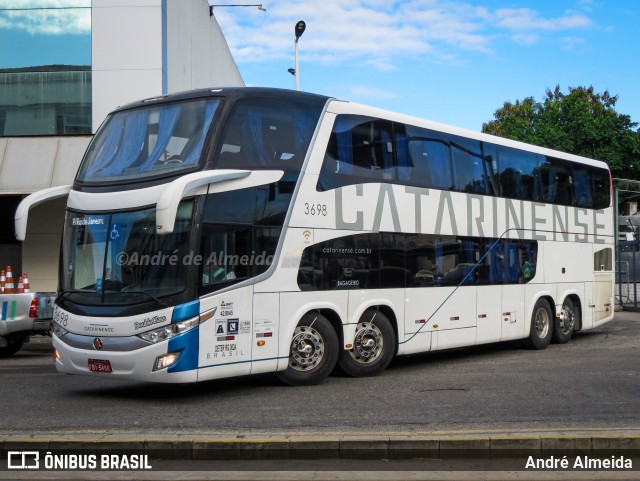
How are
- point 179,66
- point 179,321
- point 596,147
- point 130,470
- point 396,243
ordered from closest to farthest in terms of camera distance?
point 130,470, point 179,321, point 396,243, point 179,66, point 596,147

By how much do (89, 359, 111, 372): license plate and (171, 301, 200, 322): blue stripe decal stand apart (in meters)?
1.02

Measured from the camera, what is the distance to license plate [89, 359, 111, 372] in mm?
10453

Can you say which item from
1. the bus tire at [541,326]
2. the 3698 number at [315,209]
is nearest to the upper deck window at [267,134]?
the 3698 number at [315,209]

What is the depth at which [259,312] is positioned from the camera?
11250 millimetres

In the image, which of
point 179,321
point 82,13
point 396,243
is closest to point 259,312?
point 179,321

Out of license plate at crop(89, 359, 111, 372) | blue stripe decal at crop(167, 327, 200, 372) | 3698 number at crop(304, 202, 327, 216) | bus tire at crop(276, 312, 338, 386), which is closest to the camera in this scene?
blue stripe decal at crop(167, 327, 200, 372)

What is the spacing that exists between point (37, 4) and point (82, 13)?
1425mm

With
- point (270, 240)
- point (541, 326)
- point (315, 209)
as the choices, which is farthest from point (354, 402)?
point (541, 326)

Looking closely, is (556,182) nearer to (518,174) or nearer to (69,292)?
(518,174)

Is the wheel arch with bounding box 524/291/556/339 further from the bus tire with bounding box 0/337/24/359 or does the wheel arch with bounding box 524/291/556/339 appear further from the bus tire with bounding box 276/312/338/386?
the bus tire with bounding box 0/337/24/359

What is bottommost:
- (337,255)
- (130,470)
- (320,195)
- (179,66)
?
(130,470)

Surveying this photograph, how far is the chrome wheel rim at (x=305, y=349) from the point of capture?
11.9 metres

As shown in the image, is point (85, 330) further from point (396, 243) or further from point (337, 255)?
point (396, 243)

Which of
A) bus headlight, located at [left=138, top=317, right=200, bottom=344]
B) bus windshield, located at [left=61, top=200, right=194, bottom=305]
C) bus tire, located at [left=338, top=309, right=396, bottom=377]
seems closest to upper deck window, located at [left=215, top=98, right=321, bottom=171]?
bus windshield, located at [left=61, top=200, right=194, bottom=305]
